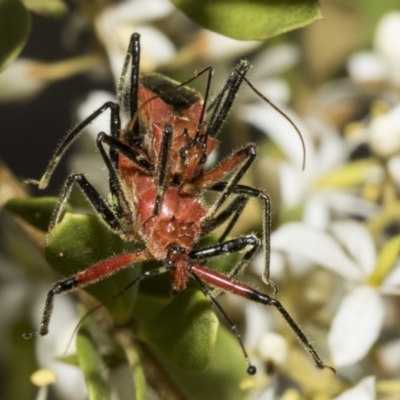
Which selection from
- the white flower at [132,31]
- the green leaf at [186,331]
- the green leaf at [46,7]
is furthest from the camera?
the white flower at [132,31]

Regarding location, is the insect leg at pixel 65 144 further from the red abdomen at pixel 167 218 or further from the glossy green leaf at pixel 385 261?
the glossy green leaf at pixel 385 261

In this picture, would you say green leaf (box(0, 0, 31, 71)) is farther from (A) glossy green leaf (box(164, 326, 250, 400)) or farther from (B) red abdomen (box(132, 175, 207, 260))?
(A) glossy green leaf (box(164, 326, 250, 400))

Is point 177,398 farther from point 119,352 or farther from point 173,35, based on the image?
point 173,35

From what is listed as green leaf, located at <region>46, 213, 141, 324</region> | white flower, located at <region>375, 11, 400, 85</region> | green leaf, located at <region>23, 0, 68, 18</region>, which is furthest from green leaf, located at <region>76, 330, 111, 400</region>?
white flower, located at <region>375, 11, 400, 85</region>

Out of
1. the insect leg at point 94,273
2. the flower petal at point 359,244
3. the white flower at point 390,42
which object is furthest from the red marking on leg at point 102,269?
the white flower at point 390,42

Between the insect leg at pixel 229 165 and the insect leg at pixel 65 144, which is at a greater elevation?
the insect leg at pixel 65 144

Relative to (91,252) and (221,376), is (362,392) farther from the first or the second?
(91,252)
